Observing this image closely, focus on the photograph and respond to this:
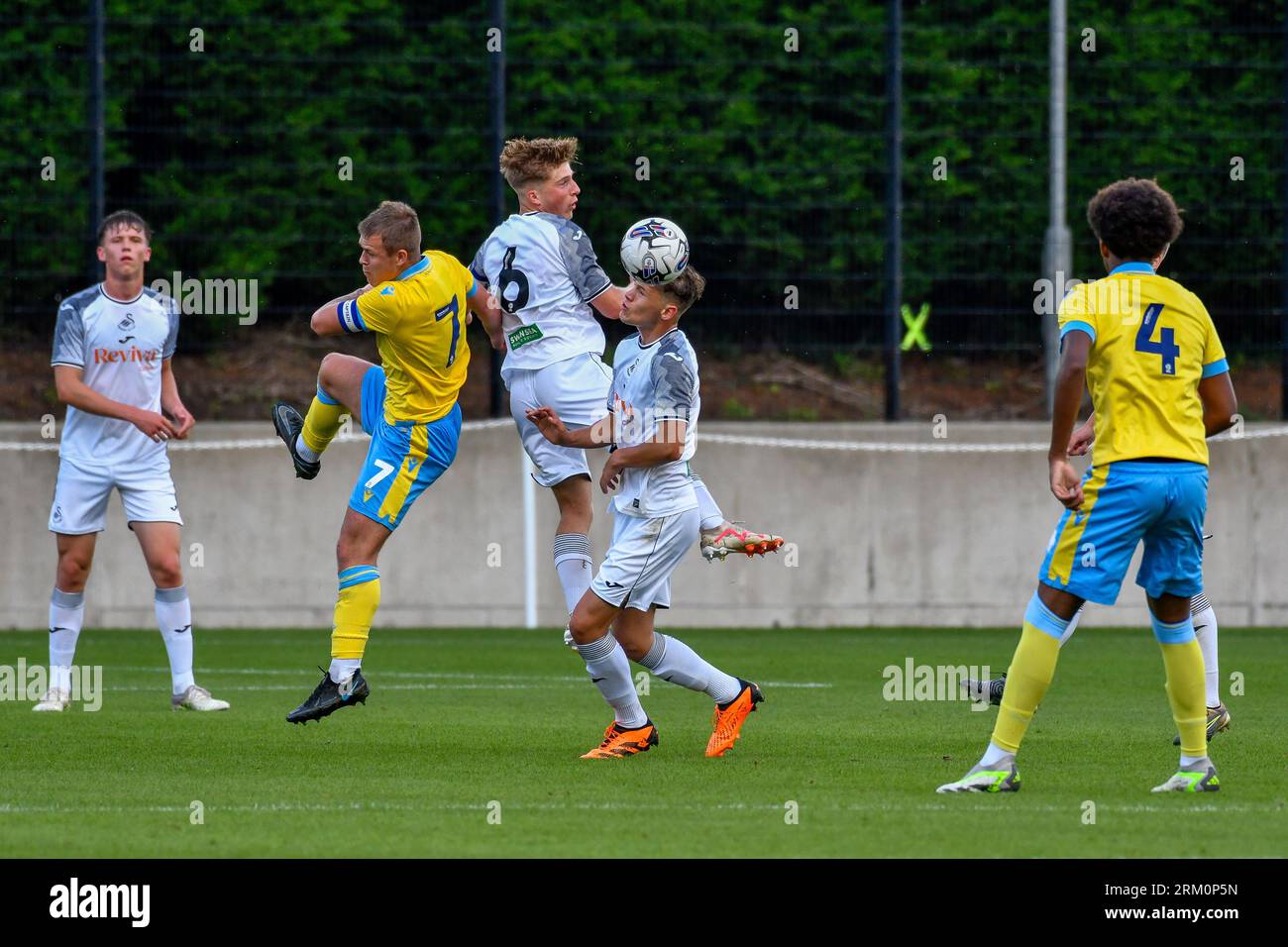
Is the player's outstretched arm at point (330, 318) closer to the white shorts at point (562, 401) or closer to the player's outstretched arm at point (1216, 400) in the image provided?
the white shorts at point (562, 401)

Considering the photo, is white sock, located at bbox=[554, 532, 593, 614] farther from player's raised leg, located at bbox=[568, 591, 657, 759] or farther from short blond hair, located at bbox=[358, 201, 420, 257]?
short blond hair, located at bbox=[358, 201, 420, 257]

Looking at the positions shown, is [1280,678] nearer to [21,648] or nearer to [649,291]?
[649,291]

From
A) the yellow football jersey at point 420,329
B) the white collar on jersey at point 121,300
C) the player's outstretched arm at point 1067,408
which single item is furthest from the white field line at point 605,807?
the white collar on jersey at point 121,300

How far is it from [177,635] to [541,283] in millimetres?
2776

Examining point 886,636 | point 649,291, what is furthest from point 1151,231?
point 886,636

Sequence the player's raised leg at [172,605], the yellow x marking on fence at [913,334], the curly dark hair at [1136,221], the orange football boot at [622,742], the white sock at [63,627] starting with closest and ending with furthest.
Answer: the curly dark hair at [1136,221], the orange football boot at [622,742], the player's raised leg at [172,605], the white sock at [63,627], the yellow x marking on fence at [913,334]

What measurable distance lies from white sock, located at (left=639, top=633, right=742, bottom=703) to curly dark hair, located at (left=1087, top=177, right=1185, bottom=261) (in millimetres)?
2506

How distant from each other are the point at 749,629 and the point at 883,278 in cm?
290

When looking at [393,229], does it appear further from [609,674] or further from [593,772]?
[593,772]

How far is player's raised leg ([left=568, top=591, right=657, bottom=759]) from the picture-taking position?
8312mm

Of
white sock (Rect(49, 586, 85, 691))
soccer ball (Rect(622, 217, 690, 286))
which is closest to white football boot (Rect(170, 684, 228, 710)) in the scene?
white sock (Rect(49, 586, 85, 691))

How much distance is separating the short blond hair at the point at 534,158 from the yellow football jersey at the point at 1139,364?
112 inches

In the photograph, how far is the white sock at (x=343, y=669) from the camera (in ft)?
28.6

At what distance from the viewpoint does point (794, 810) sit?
6.79 meters
